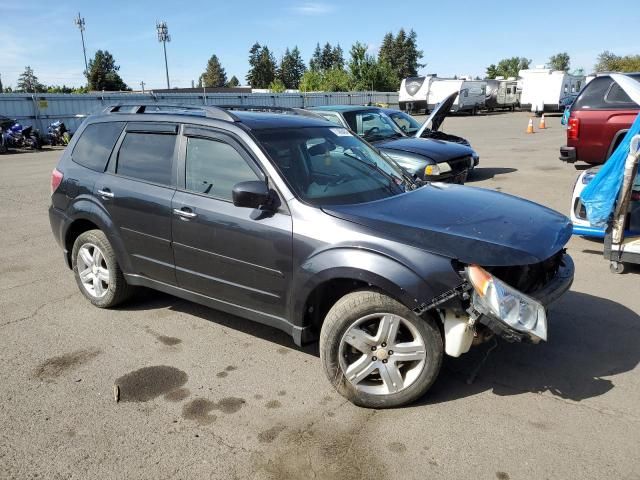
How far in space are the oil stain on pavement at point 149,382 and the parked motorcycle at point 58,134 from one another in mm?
21644

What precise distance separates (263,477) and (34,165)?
16.6 meters

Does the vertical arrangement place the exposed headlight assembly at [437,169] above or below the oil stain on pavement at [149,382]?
above

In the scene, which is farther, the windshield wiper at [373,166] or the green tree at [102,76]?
the green tree at [102,76]

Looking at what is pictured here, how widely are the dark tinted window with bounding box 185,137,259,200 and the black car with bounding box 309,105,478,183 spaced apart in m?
4.96

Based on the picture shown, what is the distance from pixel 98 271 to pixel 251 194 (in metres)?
2.23

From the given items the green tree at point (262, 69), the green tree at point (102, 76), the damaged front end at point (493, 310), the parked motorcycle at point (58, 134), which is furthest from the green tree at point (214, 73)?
the damaged front end at point (493, 310)

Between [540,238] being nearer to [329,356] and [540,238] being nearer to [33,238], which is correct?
[329,356]

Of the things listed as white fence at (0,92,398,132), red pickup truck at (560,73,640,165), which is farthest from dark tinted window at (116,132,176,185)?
white fence at (0,92,398,132)

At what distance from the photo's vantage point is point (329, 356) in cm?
336

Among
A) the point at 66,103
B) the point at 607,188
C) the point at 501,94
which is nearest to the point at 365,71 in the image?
the point at 501,94

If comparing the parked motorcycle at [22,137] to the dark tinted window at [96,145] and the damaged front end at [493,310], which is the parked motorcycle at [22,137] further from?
the damaged front end at [493,310]

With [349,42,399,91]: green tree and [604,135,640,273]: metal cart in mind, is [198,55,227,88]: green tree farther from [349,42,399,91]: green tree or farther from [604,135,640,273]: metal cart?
[604,135,640,273]: metal cart

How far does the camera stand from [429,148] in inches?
375

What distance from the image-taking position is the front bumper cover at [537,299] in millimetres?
2895
